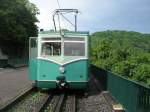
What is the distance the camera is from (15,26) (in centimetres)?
7094

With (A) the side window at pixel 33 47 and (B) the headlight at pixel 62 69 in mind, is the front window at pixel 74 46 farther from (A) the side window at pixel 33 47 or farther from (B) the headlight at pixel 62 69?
(A) the side window at pixel 33 47

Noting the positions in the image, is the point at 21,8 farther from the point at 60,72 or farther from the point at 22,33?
the point at 60,72

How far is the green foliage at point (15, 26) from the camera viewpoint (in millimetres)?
66375

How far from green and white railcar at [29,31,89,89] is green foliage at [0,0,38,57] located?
146 ft

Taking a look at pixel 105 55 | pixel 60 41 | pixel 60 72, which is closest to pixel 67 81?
pixel 60 72

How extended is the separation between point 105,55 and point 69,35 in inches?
1596

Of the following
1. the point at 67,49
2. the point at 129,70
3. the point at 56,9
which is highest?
the point at 56,9

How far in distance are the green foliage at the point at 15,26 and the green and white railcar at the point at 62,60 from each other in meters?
44.4

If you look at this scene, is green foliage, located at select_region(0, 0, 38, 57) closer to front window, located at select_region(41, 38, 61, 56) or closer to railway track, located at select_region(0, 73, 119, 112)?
front window, located at select_region(41, 38, 61, 56)

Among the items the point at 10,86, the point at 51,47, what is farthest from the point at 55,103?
the point at 10,86

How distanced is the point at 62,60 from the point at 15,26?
52.9 metres

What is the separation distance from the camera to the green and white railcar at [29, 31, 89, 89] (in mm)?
19031

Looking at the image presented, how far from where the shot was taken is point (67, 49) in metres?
19.4

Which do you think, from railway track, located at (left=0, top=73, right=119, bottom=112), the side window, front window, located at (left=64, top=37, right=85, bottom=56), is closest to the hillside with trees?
railway track, located at (left=0, top=73, right=119, bottom=112)
